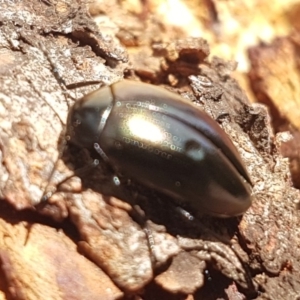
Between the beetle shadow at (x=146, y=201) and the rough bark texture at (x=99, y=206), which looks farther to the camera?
the beetle shadow at (x=146, y=201)

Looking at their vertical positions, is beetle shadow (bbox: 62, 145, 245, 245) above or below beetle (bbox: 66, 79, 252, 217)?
below

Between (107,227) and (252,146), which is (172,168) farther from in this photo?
(252,146)

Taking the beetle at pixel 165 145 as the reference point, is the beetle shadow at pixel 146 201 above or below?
below

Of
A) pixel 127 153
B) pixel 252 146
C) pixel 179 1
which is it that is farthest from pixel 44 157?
pixel 179 1

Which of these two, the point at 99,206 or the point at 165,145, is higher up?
the point at 165,145
